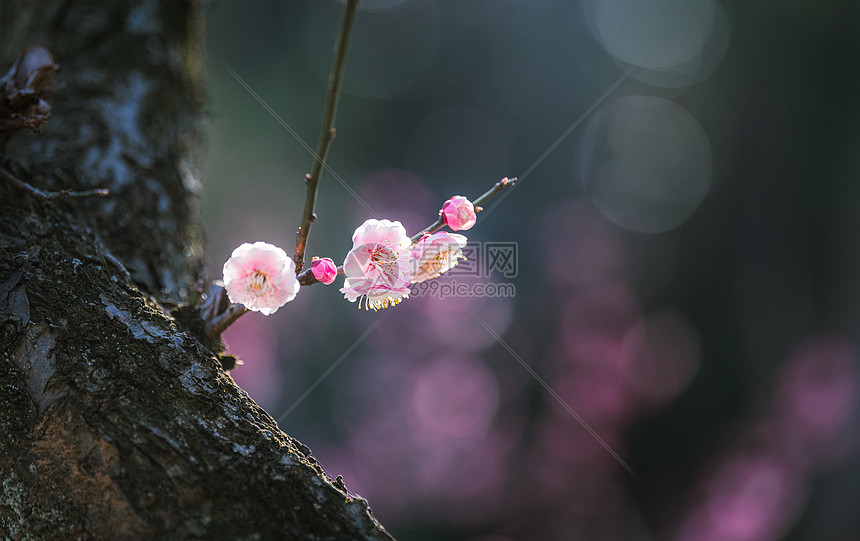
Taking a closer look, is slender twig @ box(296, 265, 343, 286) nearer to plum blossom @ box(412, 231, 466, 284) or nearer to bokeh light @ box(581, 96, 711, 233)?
plum blossom @ box(412, 231, 466, 284)

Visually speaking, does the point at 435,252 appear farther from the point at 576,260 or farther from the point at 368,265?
the point at 576,260

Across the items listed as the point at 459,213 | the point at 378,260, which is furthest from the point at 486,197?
the point at 378,260

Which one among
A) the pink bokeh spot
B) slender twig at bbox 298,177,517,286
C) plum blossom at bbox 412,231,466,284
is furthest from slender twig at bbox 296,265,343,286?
the pink bokeh spot

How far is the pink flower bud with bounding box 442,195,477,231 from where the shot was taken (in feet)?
2.83

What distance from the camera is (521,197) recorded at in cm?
459

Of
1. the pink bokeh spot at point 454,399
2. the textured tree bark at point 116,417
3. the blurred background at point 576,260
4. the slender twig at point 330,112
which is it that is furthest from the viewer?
the pink bokeh spot at point 454,399

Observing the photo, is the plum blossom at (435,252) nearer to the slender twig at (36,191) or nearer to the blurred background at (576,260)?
the slender twig at (36,191)

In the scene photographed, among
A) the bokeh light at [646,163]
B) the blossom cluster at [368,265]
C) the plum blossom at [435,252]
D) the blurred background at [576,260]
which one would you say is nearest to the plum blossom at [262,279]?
the blossom cluster at [368,265]

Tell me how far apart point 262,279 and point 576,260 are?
3676 mm

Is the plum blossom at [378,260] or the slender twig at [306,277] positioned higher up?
the plum blossom at [378,260]

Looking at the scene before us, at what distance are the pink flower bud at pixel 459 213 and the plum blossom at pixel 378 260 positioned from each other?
8 centimetres

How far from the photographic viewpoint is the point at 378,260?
0.83 metres

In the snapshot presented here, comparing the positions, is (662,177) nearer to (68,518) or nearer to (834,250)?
(834,250)

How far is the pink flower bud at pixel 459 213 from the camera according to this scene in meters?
0.86
